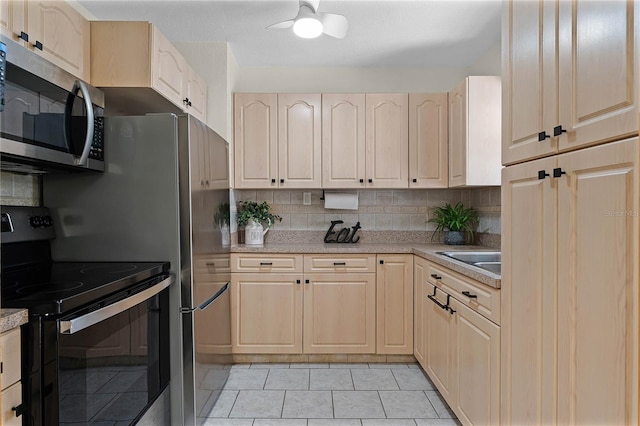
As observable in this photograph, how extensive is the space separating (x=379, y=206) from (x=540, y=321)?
2254 mm

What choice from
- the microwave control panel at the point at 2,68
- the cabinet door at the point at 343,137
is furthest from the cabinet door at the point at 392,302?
the microwave control panel at the point at 2,68

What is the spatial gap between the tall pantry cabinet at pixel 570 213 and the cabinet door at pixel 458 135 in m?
1.27

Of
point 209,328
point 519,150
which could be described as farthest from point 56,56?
point 519,150

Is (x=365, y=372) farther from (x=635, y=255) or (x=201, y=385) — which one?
(x=635, y=255)

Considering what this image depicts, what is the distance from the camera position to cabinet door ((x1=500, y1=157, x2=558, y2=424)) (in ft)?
3.77

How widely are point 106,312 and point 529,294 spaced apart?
1422mm

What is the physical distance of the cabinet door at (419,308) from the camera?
2.58m

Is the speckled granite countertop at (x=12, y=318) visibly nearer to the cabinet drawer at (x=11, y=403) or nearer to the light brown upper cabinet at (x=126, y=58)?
the cabinet drawer at (x=11, y=403)

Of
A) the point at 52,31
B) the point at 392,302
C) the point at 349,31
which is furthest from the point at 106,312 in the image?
the point at 349,31

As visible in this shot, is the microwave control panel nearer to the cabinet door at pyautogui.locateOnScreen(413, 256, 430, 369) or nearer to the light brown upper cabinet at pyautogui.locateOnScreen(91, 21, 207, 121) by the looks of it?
the light brown upper cabinet at pyautogui.locateOnScreen(91, 21, 207, 121)

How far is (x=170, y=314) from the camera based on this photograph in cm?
186

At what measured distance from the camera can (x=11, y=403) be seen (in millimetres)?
1000

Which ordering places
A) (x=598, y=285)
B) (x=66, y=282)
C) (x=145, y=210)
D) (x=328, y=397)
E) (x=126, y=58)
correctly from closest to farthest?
(x=598, y=285) < (x=66, y=282) < (x=145, y=210) < (x=126, y=58) < (x=328, y=397)

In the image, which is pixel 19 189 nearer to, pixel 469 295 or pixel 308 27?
pixel 308 27
